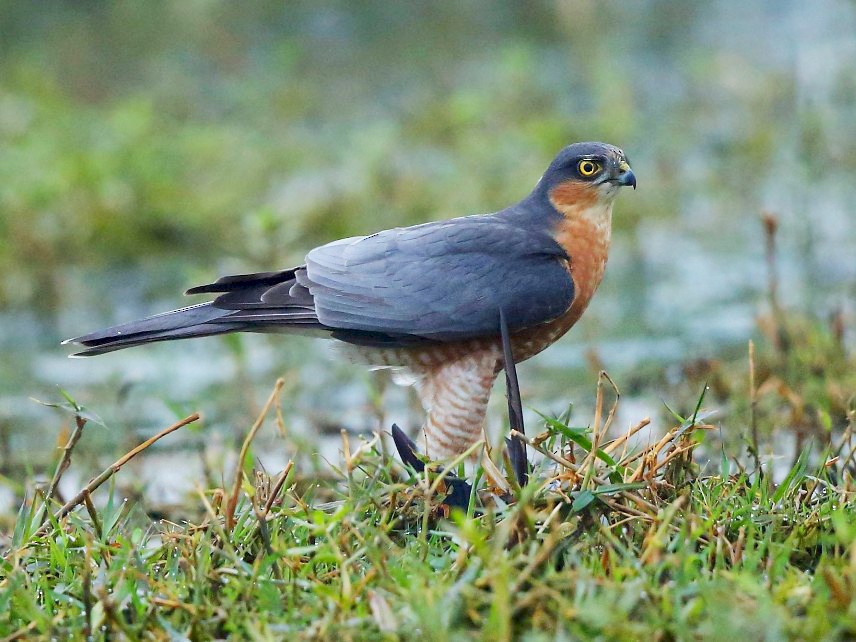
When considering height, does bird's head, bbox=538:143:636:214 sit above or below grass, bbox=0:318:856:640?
above

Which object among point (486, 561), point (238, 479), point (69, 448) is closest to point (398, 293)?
point (238, 479)

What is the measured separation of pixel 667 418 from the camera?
4.95 metres

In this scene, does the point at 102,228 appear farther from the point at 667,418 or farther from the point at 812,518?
the point at 812,518

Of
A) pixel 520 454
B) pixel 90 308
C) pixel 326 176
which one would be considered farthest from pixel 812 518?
pixel 326 176

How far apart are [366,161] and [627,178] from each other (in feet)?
16.3

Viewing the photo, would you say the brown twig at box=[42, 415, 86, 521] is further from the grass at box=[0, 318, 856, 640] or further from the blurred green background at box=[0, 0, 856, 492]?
the blurred green background at box=[0, 0, 856, 492]

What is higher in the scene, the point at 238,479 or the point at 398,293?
the point at 398,293

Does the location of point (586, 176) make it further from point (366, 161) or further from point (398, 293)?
point (366, 161)

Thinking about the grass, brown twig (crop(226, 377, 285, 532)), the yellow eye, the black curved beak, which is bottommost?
the grass

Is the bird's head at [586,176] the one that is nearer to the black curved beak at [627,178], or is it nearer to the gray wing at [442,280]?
the black curved beak at [627,178]

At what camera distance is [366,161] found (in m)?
8.86

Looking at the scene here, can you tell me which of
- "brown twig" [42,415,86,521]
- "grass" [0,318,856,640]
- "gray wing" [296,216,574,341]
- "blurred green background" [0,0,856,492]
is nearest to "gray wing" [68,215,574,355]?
"gray wing" [296,216,574,341]

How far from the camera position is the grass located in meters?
2.55

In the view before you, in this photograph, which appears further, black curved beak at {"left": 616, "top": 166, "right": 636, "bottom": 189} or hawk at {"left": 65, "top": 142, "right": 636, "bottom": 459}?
black curved beak at {"left": 616, "top": 166, "right": 636, "bottom": 189}
